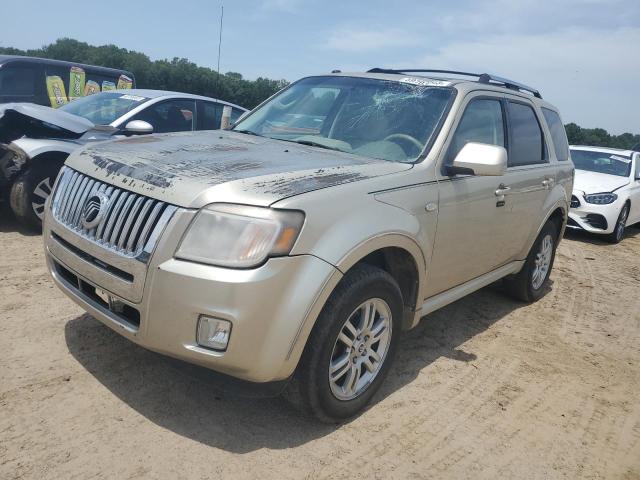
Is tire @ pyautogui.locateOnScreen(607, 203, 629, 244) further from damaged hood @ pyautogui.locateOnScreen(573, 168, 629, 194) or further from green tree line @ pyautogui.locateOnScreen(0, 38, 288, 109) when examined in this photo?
green tree line @ pyautogui.locateOnScreen(0, 38, 288, 109)

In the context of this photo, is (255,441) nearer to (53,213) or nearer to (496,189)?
(53,213)

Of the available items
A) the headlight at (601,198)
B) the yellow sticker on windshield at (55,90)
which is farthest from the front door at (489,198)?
the yellow sticker on windshield at (55,90)

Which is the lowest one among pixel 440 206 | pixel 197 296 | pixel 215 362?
pixel 215 362

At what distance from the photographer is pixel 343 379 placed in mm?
2900

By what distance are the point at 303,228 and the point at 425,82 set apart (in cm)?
190

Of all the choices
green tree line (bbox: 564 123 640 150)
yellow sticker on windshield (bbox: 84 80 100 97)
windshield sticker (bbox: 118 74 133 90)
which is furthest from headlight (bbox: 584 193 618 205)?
green tree line (bbox: 564 123 640 150)

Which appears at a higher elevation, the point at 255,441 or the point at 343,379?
the point at 343,379

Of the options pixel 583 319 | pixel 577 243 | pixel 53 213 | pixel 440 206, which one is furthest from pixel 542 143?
pixel 577 243

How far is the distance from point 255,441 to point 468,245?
188 centimetres

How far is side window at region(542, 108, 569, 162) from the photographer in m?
5.10

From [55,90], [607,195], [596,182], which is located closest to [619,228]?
[607,195]

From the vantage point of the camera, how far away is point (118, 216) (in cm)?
259

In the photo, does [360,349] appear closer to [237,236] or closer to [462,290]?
[237,236]

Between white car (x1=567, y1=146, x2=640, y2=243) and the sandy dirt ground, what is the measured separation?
16.6ft
